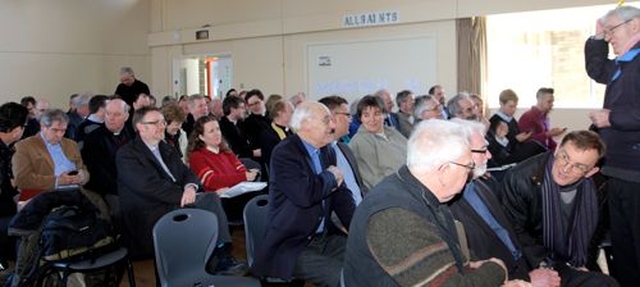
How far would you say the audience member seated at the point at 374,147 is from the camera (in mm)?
4223

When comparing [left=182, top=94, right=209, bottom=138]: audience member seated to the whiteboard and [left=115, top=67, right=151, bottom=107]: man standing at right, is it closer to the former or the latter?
[left=115, top=67, right=151, bottom=107]: man standing at right

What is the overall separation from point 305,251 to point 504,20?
679 cm

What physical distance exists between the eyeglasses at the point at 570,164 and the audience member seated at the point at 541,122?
3904 millimetres

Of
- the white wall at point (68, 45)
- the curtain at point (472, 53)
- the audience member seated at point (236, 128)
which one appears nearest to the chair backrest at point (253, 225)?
the audience member seated at point (236, 128)

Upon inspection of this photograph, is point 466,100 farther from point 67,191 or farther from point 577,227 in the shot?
point 67,191

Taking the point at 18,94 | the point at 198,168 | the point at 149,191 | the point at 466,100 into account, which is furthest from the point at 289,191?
the point at 18,94

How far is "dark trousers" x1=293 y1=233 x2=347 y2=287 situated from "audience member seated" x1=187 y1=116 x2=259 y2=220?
4.84 ft

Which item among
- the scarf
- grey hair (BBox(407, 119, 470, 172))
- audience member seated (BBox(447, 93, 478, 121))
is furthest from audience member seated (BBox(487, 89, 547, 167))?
grey hair (BBox(407, 119, 470, 172))

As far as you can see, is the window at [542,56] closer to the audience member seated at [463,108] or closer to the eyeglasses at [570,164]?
the audience member seated at [463,108]

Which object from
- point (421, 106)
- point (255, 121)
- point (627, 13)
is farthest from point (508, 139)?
point (627, 13)

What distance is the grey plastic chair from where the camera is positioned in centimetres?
295

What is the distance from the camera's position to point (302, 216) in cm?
297

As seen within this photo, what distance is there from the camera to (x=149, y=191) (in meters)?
3.72

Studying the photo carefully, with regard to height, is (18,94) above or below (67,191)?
above
